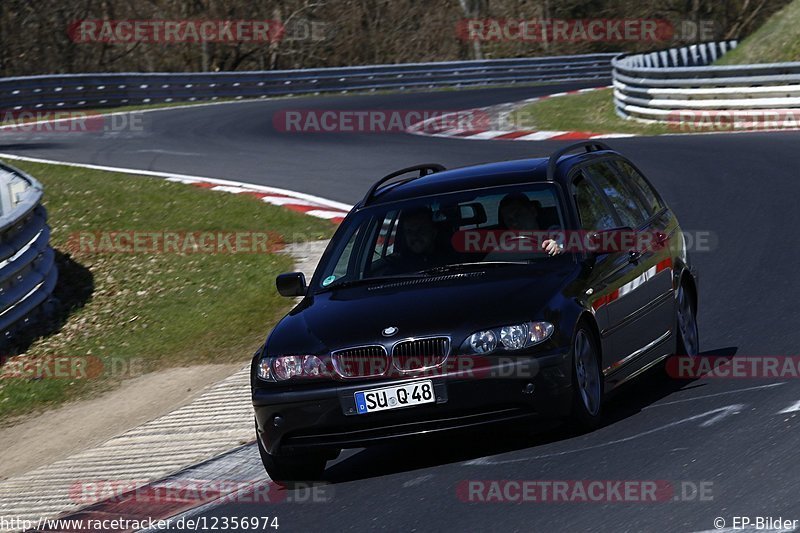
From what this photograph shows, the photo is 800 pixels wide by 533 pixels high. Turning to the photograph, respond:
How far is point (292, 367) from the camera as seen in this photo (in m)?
7.25

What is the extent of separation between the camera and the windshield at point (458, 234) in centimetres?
799

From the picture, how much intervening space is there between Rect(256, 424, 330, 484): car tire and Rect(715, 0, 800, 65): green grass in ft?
77.5

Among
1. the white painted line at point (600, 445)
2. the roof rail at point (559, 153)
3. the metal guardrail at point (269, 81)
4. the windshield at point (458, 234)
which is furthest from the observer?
Answer: the metal guardrail at point (269, 81)

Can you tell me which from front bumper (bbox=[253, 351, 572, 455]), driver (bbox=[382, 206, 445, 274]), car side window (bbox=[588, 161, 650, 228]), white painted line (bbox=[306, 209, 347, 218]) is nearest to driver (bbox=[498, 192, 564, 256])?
driver (bbox=[382, 206, 445, 274])

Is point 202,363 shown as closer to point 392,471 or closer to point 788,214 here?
point 392,471

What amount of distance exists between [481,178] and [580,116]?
66.9 ft

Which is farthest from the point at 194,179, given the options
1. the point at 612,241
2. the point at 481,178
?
the point at 612,241

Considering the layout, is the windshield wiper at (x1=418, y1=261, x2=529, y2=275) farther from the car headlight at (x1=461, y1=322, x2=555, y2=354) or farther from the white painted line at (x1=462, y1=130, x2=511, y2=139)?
the white painted line at (x1=462, y1=130, x2=511, y2=139)

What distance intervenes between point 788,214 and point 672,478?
8.93 m

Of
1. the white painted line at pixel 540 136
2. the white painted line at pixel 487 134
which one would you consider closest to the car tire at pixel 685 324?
the white painted line at pixel 540 136

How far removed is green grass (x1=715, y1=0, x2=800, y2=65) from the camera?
96.7 ft

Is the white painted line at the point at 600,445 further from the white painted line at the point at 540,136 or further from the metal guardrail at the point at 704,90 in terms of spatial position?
the white painted line at the point at 540,136

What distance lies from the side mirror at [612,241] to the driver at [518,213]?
35cm

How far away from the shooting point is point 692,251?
13.5m
